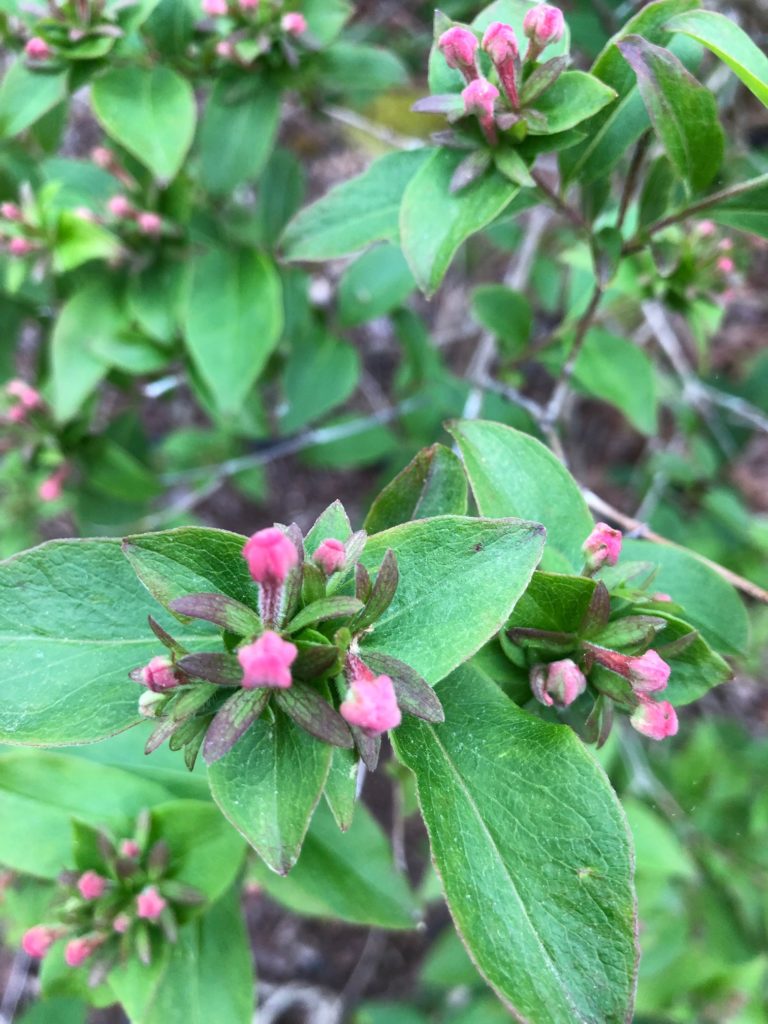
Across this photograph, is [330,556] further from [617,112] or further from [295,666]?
[617,112]

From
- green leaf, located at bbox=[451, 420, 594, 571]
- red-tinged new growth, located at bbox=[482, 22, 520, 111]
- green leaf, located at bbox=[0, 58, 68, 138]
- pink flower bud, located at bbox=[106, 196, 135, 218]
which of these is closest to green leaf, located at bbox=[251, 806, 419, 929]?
green leaf, located at bbox=[451, 420, 594, 571]

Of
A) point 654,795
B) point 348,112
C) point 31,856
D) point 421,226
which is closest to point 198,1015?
point 31,856

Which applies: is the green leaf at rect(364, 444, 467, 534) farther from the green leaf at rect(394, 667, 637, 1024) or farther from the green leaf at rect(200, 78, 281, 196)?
the green leaf at rect(200, 78, 281, 196)

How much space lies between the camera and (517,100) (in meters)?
1.11

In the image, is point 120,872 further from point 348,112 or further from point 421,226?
point 348,112

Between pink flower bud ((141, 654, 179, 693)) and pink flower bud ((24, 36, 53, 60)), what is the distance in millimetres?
1276

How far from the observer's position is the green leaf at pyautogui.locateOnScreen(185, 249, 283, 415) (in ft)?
5.98

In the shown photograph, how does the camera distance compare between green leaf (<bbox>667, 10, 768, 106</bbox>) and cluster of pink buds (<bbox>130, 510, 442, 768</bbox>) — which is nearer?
cluster of pink buds (<bbox>130, 510, 442, 768</bbox>)

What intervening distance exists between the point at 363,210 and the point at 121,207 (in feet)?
2.27

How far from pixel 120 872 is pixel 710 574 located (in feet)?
3.38

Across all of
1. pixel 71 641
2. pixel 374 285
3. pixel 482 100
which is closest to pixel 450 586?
pixel 71 641

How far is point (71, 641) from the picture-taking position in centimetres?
99

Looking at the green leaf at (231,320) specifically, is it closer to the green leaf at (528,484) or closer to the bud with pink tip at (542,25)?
the green leaf at (528,484)

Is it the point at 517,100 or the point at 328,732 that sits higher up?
the point at 517,100
